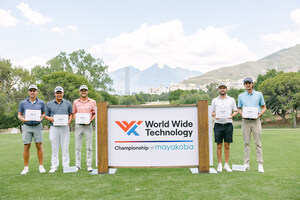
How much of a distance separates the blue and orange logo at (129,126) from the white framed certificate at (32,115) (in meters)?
2.05

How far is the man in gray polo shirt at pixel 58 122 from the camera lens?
258 inches

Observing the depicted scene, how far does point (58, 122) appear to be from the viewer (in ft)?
21.5

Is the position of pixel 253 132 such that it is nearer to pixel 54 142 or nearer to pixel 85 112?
pixel 85 112

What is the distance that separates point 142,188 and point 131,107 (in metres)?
1.98

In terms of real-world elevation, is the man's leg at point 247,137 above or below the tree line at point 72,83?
below

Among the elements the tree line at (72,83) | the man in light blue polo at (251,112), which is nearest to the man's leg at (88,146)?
the man in light blue polo at (251,112)

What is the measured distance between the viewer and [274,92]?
4819 cm

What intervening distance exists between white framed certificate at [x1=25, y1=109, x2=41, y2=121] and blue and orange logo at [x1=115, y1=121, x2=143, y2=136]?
2.05 meters

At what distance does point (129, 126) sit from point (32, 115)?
2.45m

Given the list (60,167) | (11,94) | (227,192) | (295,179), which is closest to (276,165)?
(295,179)

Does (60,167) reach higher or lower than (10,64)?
lower

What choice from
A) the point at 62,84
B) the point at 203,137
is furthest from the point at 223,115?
the point at 62,84

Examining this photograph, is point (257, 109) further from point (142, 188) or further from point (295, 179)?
point (142, 188)

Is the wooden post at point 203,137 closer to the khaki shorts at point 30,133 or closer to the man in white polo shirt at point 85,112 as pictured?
the man in white polo shirt at point 85,112
